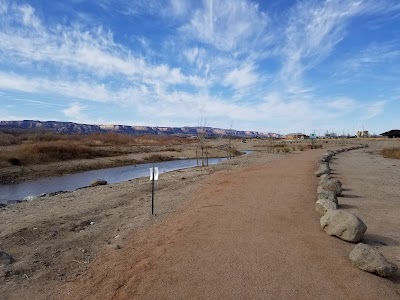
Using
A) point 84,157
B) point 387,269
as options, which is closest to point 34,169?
point 84,157

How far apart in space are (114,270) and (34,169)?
91.7ft

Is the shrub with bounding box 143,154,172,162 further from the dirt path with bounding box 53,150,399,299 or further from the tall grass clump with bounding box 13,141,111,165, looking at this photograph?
the dirt path with bounding box 53,150,399,299

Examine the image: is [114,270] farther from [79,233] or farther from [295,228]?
[295,228]

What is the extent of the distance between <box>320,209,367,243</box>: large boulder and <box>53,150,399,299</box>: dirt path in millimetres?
215

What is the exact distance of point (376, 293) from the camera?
5719mm

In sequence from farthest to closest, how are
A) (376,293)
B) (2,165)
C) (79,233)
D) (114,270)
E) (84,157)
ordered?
(84,157), (2,165), (79,233), (114,270), (376,293)

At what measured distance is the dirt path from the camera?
5.72 m

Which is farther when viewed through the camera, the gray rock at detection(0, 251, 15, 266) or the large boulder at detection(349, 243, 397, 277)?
the gray rock at detection(0, 251, 15, 266)

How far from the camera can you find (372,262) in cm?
638

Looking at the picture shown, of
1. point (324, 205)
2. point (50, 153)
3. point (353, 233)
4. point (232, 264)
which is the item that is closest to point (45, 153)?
point (50, 153)

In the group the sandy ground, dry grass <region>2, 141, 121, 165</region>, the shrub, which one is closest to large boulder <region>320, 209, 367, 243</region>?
the sandy ground

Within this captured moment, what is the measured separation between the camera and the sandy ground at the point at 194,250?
5859 millimetres

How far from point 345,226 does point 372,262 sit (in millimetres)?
1769

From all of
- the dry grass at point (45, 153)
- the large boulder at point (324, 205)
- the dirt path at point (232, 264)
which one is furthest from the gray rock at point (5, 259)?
the dry grass at point (45, 153)
